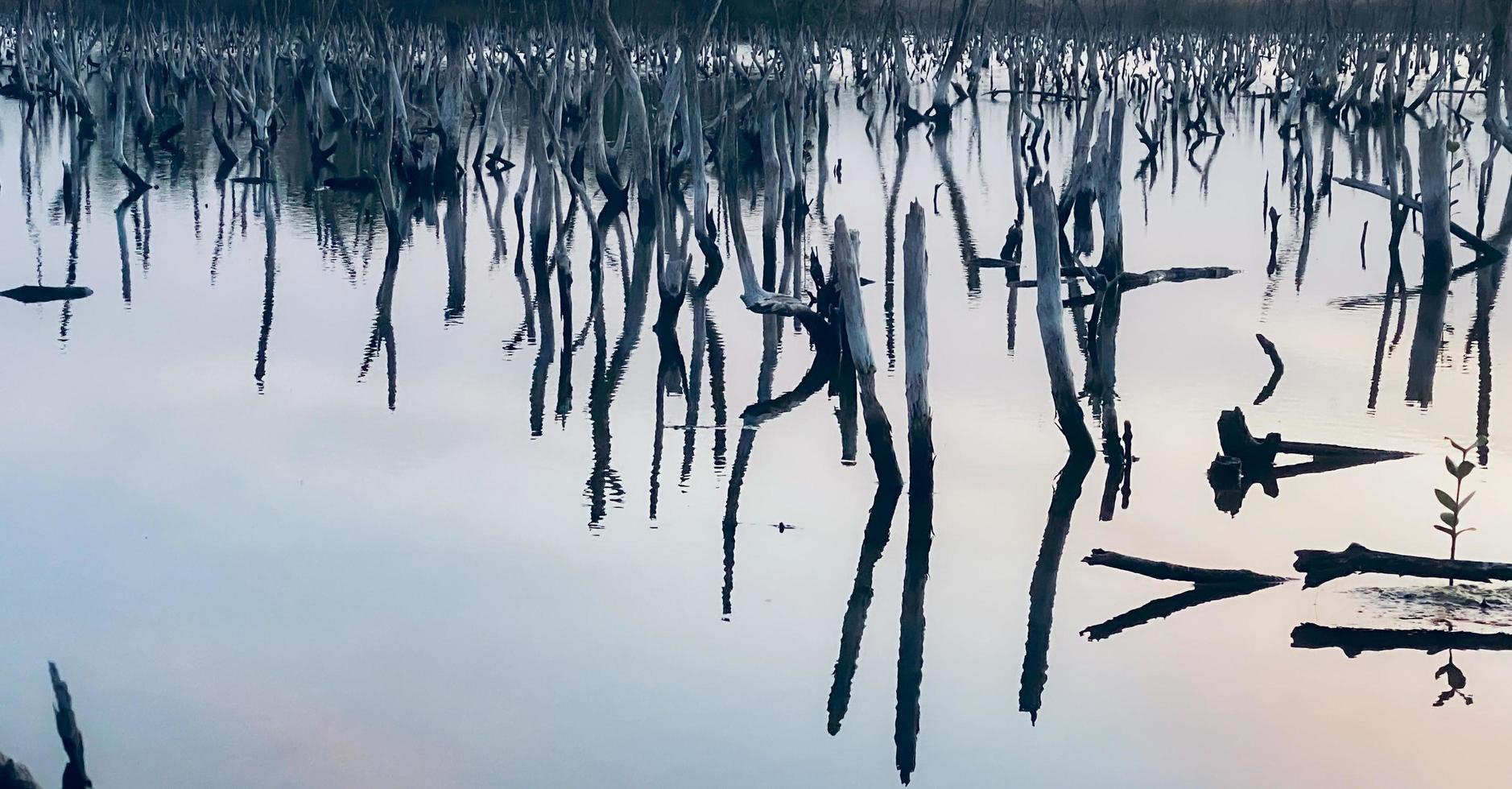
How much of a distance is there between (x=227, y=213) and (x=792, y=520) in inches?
401

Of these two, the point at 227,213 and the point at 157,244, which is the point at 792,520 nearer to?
the point at 157,244

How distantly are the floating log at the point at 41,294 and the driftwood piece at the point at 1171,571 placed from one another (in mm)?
7374

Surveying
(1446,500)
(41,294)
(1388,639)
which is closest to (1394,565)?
(1388,639)

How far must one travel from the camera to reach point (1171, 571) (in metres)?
5.68

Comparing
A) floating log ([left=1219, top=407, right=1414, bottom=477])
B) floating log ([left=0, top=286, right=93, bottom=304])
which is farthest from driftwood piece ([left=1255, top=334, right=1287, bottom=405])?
floating log ([left=0, top=286, right=93, bottom=304])

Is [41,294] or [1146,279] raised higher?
[1146,279]

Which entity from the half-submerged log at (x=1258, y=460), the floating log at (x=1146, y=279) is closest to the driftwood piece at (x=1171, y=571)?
the half-submerged log at (x=1258, y=460)

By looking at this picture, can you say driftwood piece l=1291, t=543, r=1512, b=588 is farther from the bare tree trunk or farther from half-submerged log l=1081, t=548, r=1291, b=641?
the bare tree trunk

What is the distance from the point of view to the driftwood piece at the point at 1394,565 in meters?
5.13

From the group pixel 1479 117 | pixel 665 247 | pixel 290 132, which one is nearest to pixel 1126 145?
pixel 1479 117

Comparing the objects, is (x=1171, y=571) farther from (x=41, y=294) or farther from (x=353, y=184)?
(x=353, y=184)

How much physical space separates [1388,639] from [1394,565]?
0.27 m

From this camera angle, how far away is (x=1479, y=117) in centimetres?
2708

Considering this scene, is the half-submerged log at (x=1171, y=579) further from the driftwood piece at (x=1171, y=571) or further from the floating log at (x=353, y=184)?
the floating log at (x=353, y=184)
